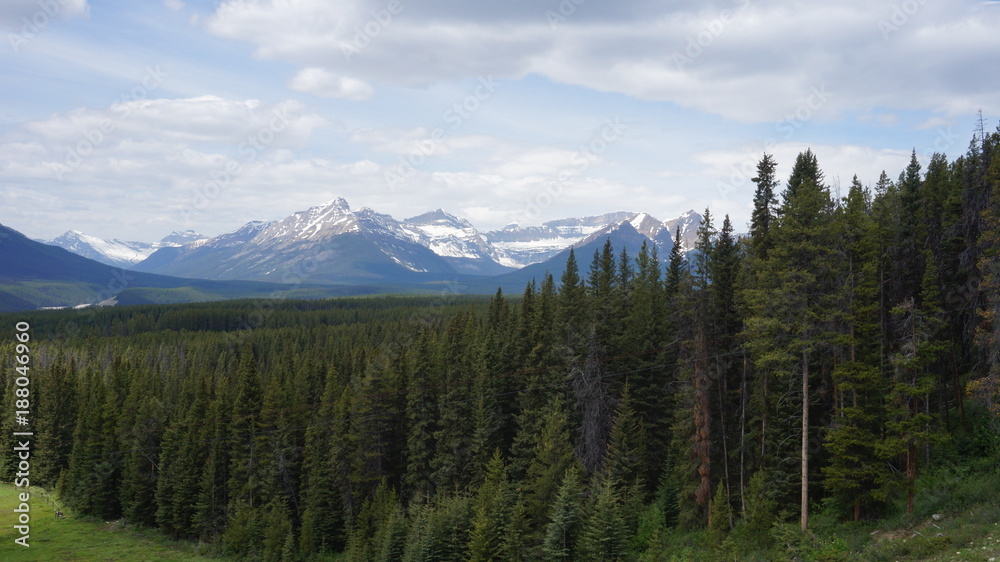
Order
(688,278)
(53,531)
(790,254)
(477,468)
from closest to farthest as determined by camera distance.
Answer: (790,254), (688,278), (477,468), (53,531)

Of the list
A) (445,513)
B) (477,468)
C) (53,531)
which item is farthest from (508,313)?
(53,531)

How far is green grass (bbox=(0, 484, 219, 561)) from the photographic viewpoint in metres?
53.2

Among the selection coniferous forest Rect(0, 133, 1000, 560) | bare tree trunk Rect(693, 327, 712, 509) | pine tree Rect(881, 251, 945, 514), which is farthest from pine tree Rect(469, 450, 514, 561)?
pine tree Rect(881, 251, 945, 514)

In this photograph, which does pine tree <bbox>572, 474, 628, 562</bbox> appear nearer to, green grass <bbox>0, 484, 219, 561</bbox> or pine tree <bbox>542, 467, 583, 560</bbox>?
pine tree <bbox>542, 467, 583, 560</bbox>

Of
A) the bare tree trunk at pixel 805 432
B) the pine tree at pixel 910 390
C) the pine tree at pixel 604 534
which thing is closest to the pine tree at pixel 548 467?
the pine tree at pixel 604 534

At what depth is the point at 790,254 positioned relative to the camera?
28.5m

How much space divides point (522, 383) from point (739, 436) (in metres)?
19.8

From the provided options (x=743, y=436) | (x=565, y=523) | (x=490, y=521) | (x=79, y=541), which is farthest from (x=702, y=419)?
(x=79, y=541)

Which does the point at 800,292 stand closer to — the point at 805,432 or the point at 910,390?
the point at 910,390

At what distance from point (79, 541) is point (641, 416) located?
2133 inches

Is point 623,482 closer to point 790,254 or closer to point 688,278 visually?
→ point 688,278

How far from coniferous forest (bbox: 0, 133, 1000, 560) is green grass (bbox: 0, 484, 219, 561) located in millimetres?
2154

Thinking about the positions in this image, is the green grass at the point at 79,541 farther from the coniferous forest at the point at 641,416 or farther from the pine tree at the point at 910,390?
the pine tree at the point at 910,390

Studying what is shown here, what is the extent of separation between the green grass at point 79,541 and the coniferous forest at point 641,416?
2.15m
